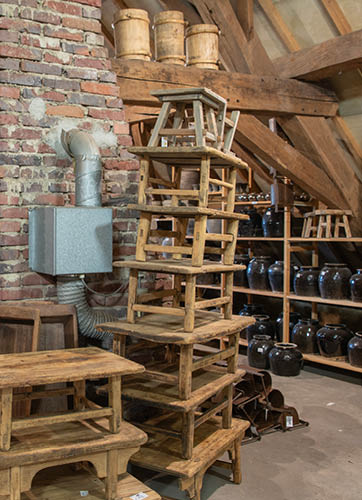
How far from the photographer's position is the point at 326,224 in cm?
509

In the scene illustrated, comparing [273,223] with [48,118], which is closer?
[48,118]

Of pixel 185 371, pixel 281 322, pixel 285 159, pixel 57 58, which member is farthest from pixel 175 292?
pixel 281 322

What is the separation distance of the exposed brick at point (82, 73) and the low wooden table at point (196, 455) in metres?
1.95

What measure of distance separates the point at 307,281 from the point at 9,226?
3319 millimetres

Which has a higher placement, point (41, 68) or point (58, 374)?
point (41, 68)

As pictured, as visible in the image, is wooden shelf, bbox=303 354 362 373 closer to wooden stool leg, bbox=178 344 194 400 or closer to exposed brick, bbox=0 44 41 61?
wooden stool leg, bbox=178 344 194 400

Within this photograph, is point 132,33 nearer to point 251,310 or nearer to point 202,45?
point 202,45

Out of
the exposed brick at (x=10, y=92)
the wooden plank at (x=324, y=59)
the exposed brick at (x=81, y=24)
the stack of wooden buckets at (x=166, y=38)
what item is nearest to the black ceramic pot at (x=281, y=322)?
the wooden plank at (x=324, y=59)

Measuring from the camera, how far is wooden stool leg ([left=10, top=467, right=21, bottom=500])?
1.85 meters

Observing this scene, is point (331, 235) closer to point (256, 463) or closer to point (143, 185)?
point (256, 463)

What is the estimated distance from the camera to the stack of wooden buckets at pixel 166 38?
3711 mm

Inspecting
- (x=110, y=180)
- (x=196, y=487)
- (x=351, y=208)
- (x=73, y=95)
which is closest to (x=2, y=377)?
(x=196, y=487)

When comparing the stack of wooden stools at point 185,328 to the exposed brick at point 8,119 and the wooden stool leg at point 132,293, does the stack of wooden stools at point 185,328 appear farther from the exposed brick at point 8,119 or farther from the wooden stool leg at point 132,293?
the exposed brick at point 8,119

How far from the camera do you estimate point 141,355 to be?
3080mm
